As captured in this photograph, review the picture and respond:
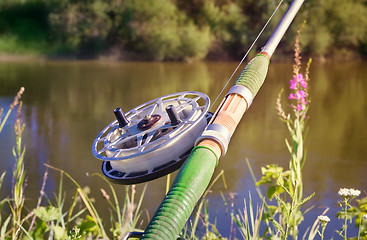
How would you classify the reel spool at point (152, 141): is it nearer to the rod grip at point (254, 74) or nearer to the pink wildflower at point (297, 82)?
the rod grip at point (254, 74)

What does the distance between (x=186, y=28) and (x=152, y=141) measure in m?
6.56

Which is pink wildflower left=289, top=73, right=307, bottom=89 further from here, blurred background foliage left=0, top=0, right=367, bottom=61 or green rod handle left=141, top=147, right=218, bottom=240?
blurred background foliage left=0, top=0, right=367, bottom=61

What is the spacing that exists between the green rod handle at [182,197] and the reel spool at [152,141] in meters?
0.08

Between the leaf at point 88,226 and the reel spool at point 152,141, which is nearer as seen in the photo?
the reel spool at point 152,141

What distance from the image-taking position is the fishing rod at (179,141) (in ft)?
1.31

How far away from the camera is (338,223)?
64.9 inches

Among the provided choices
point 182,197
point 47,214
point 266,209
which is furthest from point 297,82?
point 47,214

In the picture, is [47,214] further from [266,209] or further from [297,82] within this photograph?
[297,82]

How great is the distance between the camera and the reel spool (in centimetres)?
53

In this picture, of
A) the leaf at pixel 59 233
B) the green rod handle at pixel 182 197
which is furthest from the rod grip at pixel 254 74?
the leaf at pixel 59 233

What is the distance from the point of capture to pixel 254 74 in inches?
20.9

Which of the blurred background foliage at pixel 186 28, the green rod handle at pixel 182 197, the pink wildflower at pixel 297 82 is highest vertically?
the blurred background foliage at pixel 186 28

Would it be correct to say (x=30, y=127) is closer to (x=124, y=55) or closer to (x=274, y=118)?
(x=274, y=118)

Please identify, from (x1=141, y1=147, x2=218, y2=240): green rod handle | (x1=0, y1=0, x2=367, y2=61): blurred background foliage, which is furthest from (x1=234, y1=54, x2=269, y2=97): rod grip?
(x1=0, y1=0, x2=367, y2=61): blurred background foliage
